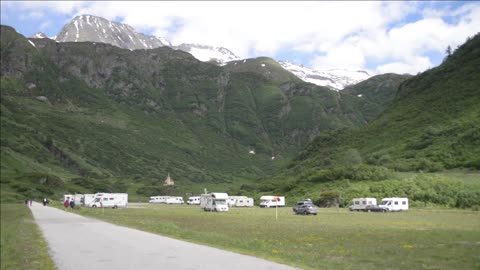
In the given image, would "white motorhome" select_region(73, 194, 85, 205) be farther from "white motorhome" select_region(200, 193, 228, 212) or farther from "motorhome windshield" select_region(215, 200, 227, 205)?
"motorhome windshield" select_region(215, 200, 227, 205)

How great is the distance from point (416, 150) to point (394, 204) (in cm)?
5645

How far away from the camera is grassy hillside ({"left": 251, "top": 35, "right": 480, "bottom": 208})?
9100 cm

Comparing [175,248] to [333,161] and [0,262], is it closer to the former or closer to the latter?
[0,262]

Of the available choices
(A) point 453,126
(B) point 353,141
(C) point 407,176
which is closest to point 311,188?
(C) point 407,176

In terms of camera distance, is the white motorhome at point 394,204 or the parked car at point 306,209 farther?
the white motorhome at point 394,204

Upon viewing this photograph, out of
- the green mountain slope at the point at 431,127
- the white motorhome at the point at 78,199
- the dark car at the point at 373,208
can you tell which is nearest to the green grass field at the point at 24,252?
the dark car at the point at 373,208

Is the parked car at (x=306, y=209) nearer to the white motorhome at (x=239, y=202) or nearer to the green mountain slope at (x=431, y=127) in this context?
the white motorhome at (x=239, y=202)

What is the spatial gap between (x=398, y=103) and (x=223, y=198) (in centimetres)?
12465

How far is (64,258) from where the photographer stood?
21.5m

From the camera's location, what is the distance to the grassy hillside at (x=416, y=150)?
91.0m

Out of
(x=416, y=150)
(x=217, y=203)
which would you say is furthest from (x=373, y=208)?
(x=416, y=150)

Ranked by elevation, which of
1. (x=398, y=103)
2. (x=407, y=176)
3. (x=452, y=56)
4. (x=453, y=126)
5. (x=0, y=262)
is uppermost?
(x=452, y=56)

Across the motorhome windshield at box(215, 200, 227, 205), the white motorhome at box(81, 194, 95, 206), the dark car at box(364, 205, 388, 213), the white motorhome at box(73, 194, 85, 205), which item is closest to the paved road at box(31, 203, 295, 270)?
the motorhome windshield at box(215, 200, 227, 205)

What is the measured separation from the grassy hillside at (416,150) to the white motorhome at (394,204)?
925 cm
